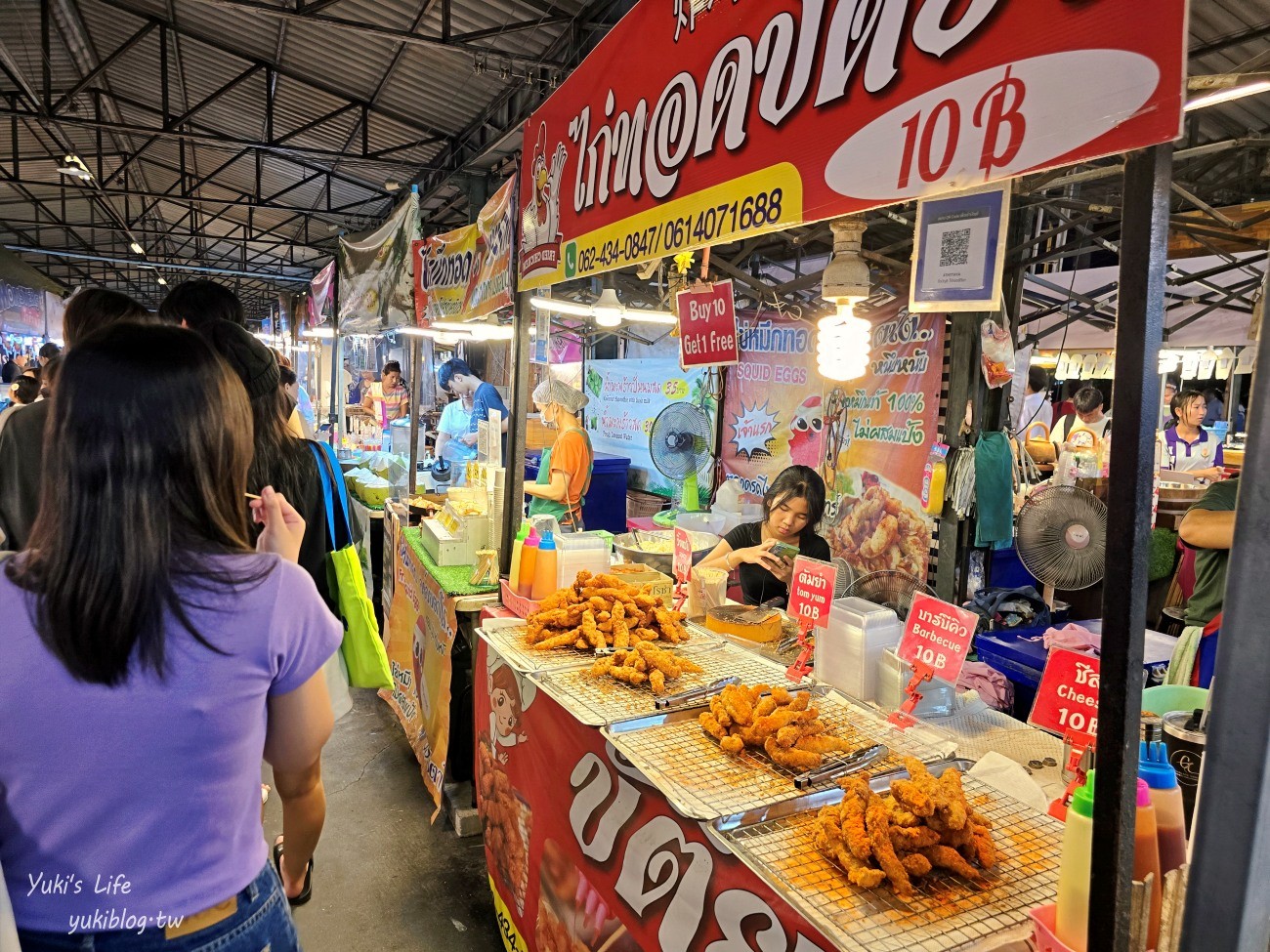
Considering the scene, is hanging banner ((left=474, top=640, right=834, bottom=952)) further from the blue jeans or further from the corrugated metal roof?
the corrugated metal roof

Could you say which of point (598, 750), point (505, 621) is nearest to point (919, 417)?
point (505, 621)

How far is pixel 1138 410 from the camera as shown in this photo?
3.28 feet

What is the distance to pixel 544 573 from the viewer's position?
2979 millimetres

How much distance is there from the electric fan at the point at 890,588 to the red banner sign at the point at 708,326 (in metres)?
3.31

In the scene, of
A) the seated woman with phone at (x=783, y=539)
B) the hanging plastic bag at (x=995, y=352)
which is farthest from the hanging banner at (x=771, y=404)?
the seated woman with phone at (x=783, y=539)

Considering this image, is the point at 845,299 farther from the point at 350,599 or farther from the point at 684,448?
the point at 684,448

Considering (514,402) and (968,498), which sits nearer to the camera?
(514,402)

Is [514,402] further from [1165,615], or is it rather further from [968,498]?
[1165,615]

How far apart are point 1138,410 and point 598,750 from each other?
1.47 m

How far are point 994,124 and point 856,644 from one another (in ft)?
4.59

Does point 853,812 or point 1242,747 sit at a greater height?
point 1242,747

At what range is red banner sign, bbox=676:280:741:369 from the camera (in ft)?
10.8

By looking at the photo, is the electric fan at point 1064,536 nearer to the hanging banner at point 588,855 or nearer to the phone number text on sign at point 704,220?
the phone number text on sign at point 704,220

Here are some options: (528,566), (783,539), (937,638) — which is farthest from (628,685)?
(783,539)
